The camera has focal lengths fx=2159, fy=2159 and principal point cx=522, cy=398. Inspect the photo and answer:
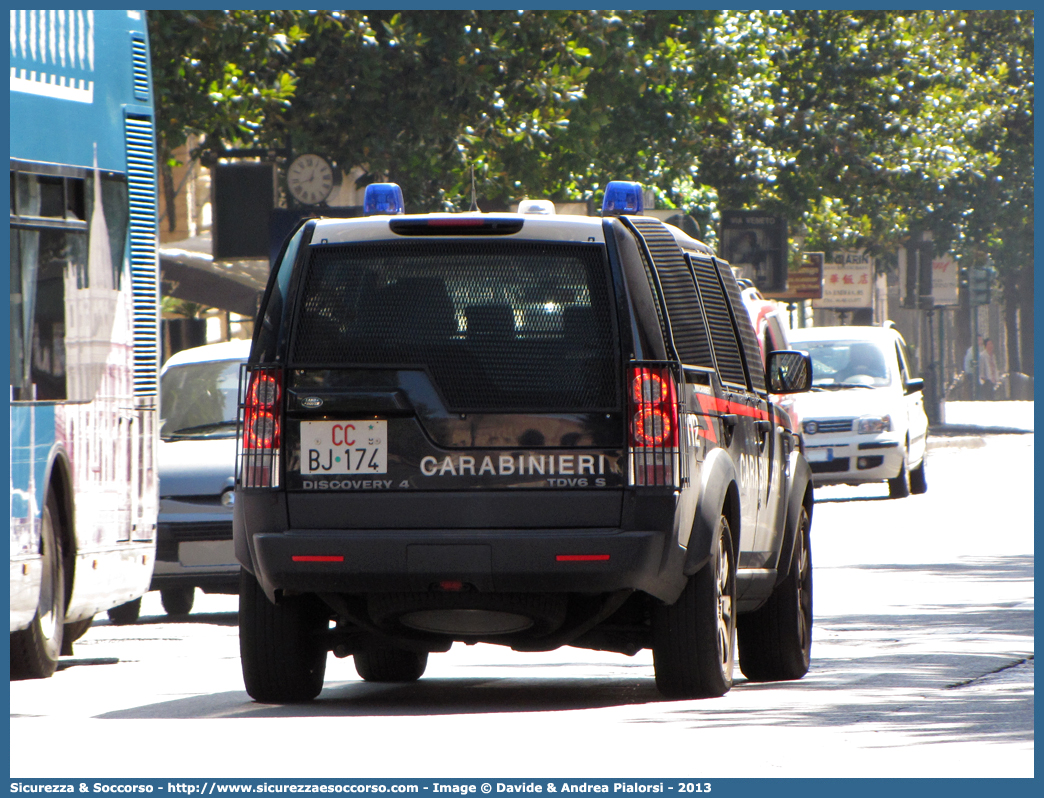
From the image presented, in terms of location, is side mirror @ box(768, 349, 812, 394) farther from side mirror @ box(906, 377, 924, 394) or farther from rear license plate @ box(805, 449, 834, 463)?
rear license plate @ box(805, 449, 834, 463)

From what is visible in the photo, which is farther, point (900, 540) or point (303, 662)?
point (900, 540)

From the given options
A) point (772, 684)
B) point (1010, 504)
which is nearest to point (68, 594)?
point (772, 684)

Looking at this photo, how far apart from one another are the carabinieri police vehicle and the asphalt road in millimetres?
447

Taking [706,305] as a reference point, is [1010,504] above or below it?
below

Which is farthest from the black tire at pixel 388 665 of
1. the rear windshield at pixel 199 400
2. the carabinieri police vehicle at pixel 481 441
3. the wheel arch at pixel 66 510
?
the rear windshield at pixel 199 400

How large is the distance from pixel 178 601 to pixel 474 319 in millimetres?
6599

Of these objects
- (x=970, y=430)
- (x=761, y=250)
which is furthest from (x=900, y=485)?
(x=970, y=430)

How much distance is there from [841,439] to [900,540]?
5.59 metres

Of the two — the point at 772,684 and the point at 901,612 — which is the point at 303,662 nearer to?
the point at 772,684

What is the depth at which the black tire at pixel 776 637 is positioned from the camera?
9.15 m

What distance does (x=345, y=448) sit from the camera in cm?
773

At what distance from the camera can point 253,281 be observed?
27.7 meters

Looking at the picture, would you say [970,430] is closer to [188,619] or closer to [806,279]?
[806,279]
